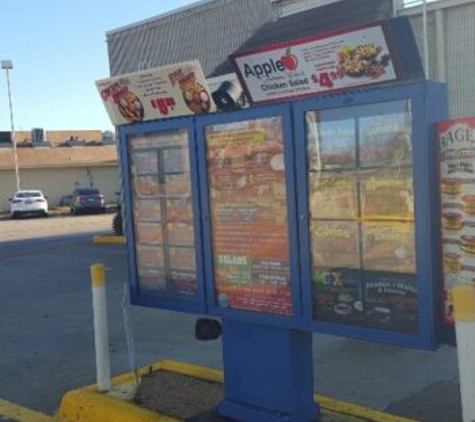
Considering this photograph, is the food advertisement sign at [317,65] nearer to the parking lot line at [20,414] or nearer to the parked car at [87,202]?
the parking lot line at [20,414]

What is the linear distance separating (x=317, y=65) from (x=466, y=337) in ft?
5.40

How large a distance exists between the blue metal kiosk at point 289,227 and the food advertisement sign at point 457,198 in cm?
6

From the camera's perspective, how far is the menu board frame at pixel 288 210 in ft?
13.8

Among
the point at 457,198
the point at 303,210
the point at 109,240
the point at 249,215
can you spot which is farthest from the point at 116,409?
the point at 109,240

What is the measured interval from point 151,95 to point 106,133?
52.7 m

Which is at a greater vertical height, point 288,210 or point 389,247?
point 288,210

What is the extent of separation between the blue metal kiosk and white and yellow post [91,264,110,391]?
239 millimetres

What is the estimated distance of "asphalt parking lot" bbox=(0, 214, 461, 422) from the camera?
5559 millimetres

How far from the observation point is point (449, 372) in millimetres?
5984

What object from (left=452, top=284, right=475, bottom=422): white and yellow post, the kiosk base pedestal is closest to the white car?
the kiosk base pedestal

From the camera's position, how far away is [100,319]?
5.22 meters

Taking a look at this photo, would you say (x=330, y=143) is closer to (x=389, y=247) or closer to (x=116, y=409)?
(x=389, y=247)

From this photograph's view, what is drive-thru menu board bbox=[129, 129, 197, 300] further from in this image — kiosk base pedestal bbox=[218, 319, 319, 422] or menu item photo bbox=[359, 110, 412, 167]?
menu item photo bbox=[359, 110, 412, 167]

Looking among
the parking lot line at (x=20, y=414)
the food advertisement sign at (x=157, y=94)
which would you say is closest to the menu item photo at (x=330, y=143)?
the food advertisement sign at (x=157, y=94)
